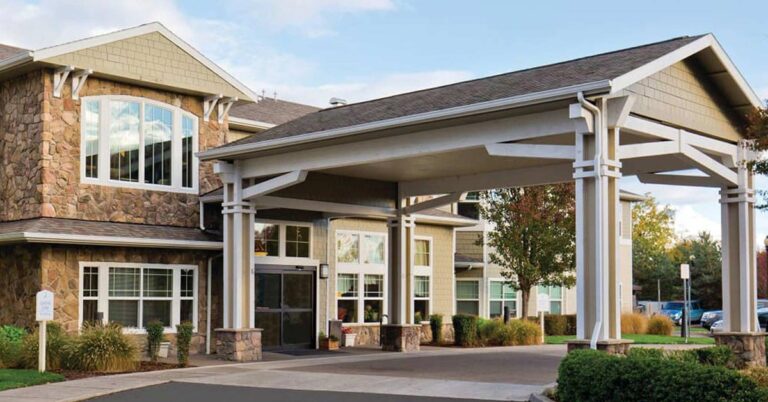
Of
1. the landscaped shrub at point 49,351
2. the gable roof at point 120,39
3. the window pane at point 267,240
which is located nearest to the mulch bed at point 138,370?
the landscaped shrub at point 49,351

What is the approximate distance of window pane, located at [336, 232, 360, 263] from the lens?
26.5 meters

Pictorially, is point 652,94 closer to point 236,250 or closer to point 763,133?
point 763,133

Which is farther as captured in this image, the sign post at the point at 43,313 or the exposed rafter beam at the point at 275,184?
the exposed rafter beam at the point at 275,184

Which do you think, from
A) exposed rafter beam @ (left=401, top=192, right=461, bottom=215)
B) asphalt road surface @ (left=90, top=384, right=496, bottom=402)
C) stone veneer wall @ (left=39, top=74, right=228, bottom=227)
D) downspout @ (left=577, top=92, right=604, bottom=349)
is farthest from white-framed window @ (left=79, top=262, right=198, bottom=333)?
downspout @ (left=577, top=92, right=604, bottom=349)

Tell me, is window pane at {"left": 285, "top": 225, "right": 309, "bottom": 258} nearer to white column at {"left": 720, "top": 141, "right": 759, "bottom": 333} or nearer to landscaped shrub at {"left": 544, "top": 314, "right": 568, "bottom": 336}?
white column at {"left": 720, "top": 141, "right": 759, "bottom": 333}

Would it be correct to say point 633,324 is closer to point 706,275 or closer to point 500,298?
point 500,298

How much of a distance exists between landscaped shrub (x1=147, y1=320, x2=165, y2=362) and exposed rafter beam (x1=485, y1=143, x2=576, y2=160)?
8.03 m

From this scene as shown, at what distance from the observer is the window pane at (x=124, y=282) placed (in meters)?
21.0

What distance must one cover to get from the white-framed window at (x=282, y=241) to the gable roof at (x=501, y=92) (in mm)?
3795

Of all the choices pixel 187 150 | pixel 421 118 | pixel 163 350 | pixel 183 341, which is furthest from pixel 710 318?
pixel 421 118

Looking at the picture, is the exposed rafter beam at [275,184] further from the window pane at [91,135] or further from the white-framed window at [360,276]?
the white-framed window at [360,276]

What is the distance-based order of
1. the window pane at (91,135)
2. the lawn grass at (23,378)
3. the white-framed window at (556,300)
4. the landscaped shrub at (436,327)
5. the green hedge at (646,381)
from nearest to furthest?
1. the green hedge at (646,381)
2. the lawn grass at (23,378)
3. the window pane at (91,135)
4. the landscaped shrub at (436,327)
5. the white-framed window at (556,300)

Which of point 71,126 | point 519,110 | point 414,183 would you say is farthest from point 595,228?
point 71,126

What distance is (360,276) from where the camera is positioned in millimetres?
27016
